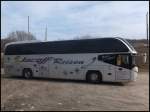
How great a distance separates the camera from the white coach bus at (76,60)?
22016 mm

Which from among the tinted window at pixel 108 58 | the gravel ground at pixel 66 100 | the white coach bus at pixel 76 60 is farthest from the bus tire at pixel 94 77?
the gravel ground at pixel 66 100

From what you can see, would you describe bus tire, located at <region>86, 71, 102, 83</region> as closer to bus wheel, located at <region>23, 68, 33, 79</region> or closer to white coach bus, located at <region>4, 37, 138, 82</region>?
white coach bus, located at <region>4, 37, 138, 82</region>

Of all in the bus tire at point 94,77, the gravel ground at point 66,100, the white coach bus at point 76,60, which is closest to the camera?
the gravel ground at point 66,100

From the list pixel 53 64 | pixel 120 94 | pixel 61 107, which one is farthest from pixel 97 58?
pixel 61 107

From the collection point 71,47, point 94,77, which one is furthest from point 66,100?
point 71,47

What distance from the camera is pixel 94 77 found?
2333 cm

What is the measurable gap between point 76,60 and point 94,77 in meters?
1.71

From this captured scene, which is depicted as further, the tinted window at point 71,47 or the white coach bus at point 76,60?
the tinted window at point 71,47

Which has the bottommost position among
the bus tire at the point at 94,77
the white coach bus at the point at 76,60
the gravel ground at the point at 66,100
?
the gravel ground at the point at 66,100

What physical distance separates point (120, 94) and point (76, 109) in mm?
5460

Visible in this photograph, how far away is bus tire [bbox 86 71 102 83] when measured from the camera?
910 inches

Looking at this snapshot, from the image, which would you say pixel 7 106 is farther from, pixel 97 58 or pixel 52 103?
pixel 97 58

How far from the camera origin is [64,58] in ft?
80.8

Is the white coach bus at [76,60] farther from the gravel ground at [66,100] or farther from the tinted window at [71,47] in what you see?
the gravel ground at [66,100]
